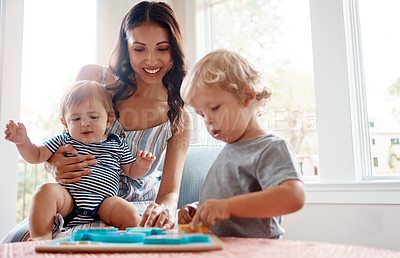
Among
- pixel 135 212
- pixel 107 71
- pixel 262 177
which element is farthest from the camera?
pixel 107 71

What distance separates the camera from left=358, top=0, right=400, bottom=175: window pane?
91.7 inches

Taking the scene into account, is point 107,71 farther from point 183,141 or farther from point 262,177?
point 262,177

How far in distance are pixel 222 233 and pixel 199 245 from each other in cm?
29

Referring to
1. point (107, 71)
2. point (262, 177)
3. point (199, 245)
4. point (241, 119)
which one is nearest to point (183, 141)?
point (107, 71)

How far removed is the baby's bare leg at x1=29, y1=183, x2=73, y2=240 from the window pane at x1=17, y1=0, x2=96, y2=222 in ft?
4.37

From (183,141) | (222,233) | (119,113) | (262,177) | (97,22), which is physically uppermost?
(97,22)

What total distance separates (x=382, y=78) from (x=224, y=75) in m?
1.75

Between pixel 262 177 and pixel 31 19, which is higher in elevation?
pixel 31 19

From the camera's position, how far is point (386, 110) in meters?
2.35

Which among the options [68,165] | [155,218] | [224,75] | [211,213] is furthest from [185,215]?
[68,165]

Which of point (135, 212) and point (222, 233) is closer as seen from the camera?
point (222, 233)

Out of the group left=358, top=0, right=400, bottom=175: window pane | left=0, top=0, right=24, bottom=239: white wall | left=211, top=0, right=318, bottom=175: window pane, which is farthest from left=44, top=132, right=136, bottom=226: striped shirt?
left=358, top=0, right=400, bottom=175: window pane

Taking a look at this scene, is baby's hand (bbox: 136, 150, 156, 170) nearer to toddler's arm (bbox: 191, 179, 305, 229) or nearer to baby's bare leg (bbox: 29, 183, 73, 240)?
baby's bare leg (bbox: 29, 183, 73, 240)

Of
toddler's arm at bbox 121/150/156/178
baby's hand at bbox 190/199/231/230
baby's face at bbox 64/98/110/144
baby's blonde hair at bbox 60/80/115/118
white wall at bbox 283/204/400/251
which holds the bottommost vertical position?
white wall at bbox 283/204/400/251
